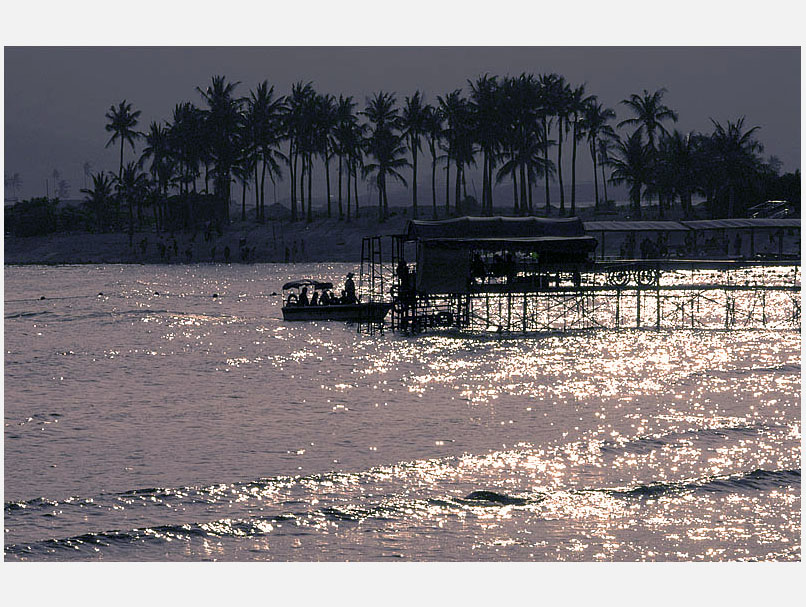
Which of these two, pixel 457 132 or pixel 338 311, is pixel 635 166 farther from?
pixel 338 311

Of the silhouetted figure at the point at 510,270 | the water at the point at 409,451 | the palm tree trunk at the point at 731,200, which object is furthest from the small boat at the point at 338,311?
the palm tree trunk at the point at 731,200

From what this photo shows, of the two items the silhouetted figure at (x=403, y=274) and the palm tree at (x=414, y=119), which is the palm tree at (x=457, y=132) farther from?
the silhouetted figure at (x=403, y=274)

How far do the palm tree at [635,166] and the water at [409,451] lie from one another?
74.5 metres

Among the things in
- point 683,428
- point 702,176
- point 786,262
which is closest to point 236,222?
point 702,176

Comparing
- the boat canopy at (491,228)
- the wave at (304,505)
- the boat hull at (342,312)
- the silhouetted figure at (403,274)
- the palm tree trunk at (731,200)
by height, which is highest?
the palm tree trunk at (731,200)

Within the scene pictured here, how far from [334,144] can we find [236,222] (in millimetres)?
16912

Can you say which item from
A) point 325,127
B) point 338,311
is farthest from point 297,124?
point 338,311

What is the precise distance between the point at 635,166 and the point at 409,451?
96.9 m

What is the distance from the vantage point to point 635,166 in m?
112

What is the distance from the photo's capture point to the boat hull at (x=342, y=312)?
45.6m

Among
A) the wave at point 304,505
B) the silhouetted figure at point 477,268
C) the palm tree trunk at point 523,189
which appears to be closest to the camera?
the wave at point 304,505

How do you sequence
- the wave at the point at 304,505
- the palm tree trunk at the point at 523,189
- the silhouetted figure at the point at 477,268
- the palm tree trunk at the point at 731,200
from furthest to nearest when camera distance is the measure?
the palm tree trunk at the point at 523,189
the palm tree trunk at the point at 731,200
the silhouetted figure at the point at 477,268
the wave at the point at 304,505

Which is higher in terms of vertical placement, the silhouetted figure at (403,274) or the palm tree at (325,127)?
the palm tree at (325,127)

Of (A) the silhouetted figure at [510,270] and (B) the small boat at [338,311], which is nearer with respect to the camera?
(A) the silhouetted figure at [510,270]
